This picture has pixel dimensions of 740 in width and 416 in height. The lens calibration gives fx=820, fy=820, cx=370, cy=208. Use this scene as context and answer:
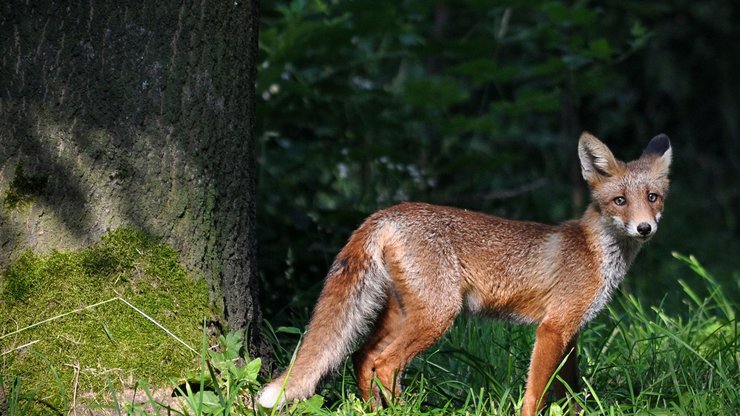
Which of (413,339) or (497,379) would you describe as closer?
(413,339)

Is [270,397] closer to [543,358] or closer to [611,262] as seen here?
[543,358]

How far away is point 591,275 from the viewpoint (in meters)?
4.23

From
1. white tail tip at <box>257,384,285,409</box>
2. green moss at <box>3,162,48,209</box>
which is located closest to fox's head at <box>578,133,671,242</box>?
white tail tip at <box>257,384,285,409</box>

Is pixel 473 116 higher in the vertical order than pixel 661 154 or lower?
lower

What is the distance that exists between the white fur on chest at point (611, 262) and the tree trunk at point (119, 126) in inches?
74.8

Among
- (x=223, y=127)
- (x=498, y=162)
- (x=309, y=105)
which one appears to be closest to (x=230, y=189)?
(x=223, y=127)

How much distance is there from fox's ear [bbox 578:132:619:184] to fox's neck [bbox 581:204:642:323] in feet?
0.78

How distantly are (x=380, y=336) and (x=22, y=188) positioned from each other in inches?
69.2

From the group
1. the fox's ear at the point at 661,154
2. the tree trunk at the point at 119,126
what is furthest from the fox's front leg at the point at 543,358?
the tree trunk at the point at 119,126

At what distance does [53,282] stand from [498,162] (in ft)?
12.5

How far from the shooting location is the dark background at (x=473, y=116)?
18.6 feet

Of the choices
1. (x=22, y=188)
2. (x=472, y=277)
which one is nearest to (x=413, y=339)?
(x=472, y=277)

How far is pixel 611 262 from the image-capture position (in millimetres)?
4320

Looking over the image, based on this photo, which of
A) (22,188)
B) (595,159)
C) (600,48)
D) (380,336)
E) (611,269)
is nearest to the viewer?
(22,188)
